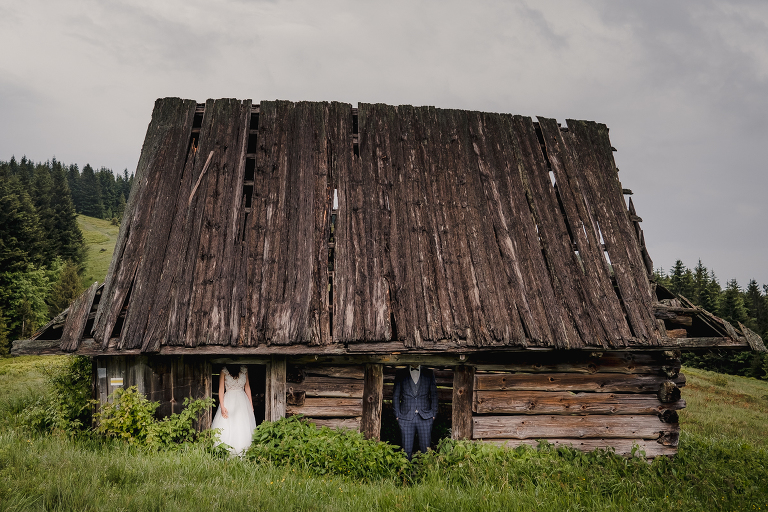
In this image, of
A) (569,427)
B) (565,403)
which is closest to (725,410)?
(569,427)

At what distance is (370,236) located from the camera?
27.2 ft

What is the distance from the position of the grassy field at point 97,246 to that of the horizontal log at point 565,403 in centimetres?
→ 3868

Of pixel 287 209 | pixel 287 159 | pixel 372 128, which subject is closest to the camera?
pixel 287 209

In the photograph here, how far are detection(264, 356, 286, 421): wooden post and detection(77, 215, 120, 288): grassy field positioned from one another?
121 ft

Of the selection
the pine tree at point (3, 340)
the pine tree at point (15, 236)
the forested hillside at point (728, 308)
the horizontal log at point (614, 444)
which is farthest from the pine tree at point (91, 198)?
the horizontal log at point (614, 444)

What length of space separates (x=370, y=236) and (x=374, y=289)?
109cm

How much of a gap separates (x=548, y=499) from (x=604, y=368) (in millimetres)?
3103

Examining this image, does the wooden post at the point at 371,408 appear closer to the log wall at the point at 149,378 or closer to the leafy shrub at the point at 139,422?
the leafy shrub at the point at 139,422

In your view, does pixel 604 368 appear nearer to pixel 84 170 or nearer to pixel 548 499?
pixel 548 499

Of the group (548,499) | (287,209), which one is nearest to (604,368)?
(548,499)

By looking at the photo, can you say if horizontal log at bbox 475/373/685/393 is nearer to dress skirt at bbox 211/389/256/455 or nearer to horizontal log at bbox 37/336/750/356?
horizontal log at bbox 37/336/750/356

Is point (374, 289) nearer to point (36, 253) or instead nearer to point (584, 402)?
point (584, 402)

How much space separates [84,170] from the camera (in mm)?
91875

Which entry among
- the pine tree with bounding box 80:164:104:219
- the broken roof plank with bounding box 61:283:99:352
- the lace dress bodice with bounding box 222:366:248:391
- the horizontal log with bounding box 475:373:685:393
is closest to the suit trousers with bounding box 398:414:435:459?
the horizontal log with bounding box 475:373:685:393
